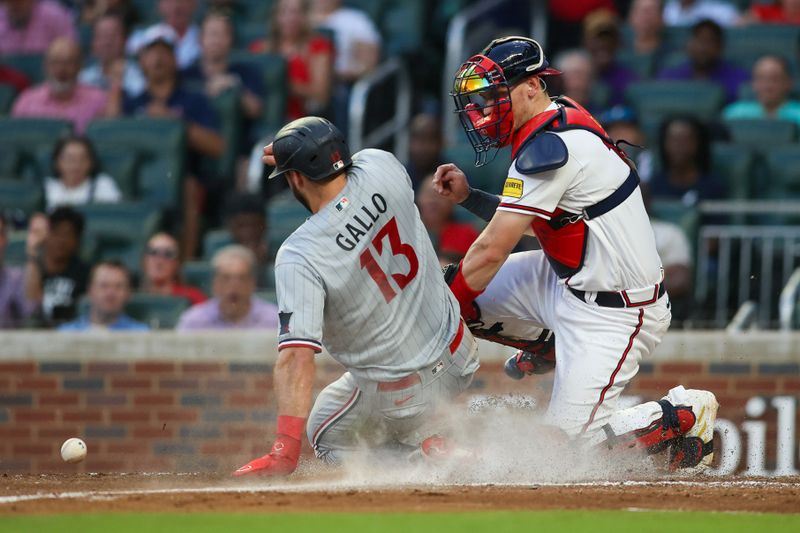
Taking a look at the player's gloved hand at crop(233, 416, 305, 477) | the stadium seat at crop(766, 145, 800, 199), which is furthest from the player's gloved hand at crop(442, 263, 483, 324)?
the stadium seat at crop(766, 145, 800, 199)

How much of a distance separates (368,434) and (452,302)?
745mm

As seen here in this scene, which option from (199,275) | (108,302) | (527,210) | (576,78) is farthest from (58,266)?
(527,210)

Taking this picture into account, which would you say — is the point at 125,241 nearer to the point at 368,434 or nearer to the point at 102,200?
the point at 102,200

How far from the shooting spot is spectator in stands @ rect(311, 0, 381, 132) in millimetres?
12047

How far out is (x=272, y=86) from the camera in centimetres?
1152

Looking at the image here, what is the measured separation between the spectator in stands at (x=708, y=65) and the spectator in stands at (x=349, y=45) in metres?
2.54

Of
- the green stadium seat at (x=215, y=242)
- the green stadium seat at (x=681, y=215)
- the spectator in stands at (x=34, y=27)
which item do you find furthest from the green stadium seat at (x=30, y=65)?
the green stadium seat at (x=681, y=215)

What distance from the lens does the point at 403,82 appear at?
1195 centimetres

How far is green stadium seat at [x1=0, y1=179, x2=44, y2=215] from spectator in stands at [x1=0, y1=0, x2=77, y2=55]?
2.66 meters

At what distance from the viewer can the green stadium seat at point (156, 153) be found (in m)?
10.7

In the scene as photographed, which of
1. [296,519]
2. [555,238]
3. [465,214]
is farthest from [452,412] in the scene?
[465,214]

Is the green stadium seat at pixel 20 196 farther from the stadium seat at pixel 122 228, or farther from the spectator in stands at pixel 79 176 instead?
the stadium seat at pixel 122 228

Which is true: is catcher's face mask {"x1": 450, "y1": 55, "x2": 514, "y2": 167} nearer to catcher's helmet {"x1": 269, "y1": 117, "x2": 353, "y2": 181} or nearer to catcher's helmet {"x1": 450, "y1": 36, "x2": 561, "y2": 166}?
catcher's helmet {"x1": 450, "y1": 36, "x2": 561, "y2": 166}

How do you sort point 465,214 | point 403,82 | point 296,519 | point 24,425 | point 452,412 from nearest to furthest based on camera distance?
point 296,519
point 452,412
point 24,425
point 465,214
point 403,82
